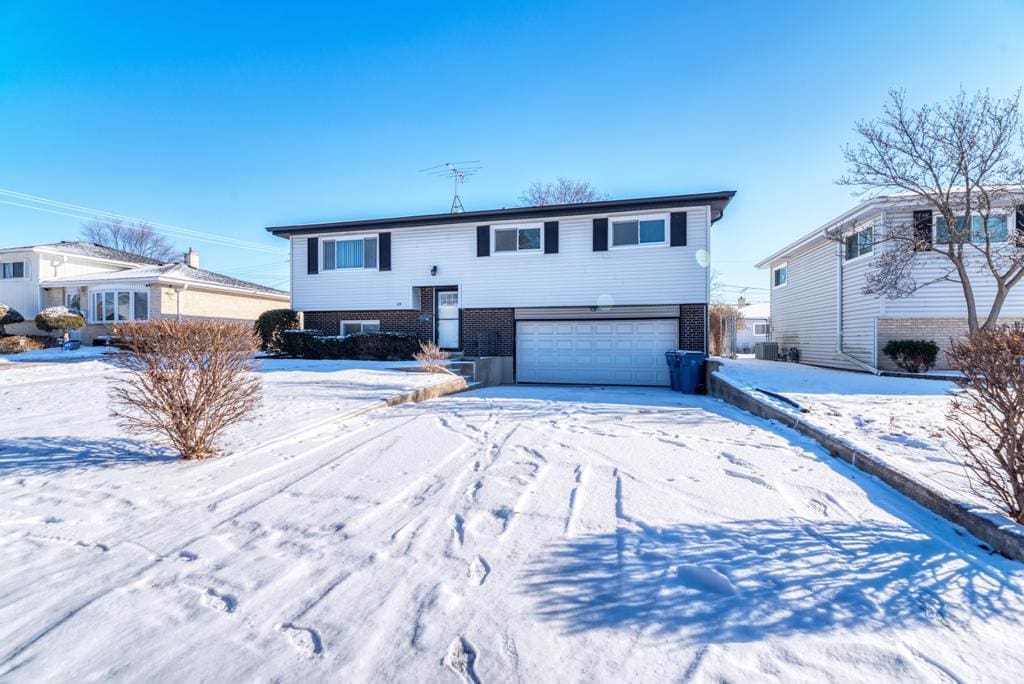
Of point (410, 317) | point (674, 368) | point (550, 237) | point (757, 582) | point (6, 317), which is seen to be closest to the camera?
point (757, 582)

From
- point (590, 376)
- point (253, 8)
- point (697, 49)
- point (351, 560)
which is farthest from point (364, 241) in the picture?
point (351, 560)

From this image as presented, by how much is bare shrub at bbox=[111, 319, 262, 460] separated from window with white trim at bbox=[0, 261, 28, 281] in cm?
2843

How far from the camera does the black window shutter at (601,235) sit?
45.1 feet

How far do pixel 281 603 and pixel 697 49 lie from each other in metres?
11.5

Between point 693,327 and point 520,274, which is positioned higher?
point 520,274

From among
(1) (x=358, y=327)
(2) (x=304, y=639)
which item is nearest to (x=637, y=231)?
(1) (x=358, y=327)

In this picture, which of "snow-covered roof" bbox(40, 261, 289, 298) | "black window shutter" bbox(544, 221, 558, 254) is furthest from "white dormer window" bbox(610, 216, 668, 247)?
"snow-covered roof" bbox(40, 261, 289, 298)

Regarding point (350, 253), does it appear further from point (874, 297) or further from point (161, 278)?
point (874, 297)

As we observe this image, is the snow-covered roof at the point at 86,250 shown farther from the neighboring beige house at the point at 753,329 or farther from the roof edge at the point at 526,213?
the neighboring beige house at the point at 753,329

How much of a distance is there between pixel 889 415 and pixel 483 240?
442 inches

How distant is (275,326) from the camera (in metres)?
15.8

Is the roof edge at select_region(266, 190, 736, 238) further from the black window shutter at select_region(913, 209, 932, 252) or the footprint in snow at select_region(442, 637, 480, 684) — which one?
the footprint in snow at select_region(442, 637, 480, 684)

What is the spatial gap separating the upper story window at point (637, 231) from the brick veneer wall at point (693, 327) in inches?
82.6

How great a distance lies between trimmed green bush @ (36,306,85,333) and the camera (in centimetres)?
1882
